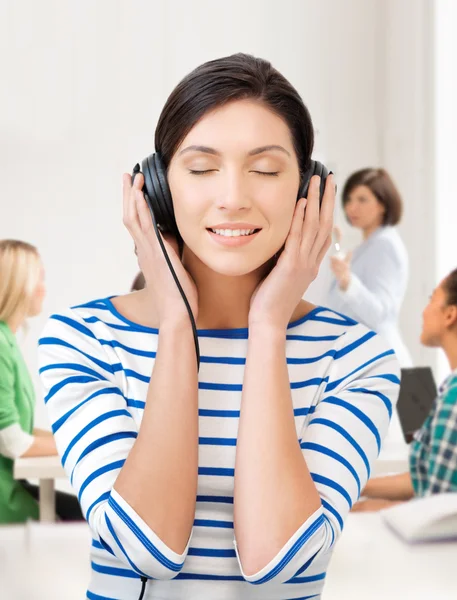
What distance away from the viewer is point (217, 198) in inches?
31.3

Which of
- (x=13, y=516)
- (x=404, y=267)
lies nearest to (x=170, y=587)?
(x=13, y=516)

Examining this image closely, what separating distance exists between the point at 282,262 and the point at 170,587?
0.33 m

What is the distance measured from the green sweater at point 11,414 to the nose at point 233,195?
172 cm

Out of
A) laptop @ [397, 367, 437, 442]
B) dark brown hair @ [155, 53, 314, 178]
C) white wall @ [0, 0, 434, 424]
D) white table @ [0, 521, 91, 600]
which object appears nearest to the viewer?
dark brown hair @ [155, 53, 314, 178]

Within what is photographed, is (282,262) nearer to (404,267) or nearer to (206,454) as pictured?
(206,454)

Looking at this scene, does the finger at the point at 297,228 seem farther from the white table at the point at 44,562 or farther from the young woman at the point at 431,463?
the young woman at the point at 431,463

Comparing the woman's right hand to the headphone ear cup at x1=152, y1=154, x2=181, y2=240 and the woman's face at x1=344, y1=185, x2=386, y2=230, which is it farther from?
the woman's face at x1=344, y1=185, x2=386, y2=230

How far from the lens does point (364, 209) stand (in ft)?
10.9

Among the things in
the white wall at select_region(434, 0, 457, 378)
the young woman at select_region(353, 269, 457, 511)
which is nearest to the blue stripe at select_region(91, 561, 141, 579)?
the young woman at select_region(353, 269, 457, 511)

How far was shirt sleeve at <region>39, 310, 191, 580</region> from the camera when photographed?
70cm

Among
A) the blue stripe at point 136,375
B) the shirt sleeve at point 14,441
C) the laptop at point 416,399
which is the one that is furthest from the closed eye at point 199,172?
the laptop at point 416,399

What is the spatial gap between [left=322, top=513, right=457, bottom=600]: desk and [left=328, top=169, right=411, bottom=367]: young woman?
1.74m

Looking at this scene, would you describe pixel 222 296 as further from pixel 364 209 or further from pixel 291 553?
pixel 364 209

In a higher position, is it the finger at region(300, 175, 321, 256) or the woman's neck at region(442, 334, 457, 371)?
the finger at region(300, 175, 321, 256)
